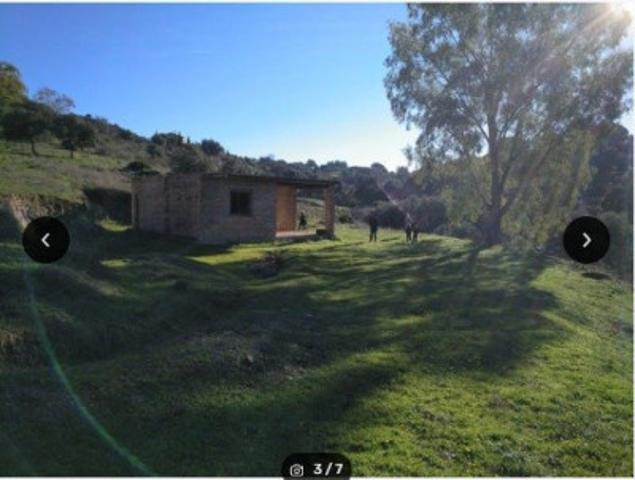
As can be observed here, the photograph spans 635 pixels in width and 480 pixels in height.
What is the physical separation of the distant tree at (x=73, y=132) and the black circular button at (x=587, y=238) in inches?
1586

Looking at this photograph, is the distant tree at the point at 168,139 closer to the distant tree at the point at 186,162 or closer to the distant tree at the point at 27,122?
the distant tree at the point at 186,162

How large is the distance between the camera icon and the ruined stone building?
24.5 metres

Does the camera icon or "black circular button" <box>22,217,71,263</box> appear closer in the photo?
the camera icon

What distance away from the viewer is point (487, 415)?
8336mm

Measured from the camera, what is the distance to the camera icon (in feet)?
11.7

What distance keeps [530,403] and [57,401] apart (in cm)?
668

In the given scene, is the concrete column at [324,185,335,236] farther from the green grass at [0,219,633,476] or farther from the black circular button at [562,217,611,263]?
the black circular button at [562,217,611,263]

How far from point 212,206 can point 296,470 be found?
24.9 meters

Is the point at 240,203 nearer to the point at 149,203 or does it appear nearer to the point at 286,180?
the point at 286,180

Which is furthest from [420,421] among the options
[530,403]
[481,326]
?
[481,326]

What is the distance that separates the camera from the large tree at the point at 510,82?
2878 cm

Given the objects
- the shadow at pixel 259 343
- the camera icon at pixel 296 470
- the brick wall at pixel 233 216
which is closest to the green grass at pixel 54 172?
the brick wall at pixel 233 216

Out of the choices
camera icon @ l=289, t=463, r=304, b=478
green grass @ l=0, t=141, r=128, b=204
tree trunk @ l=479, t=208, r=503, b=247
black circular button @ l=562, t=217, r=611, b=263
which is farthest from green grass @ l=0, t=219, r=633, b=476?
green grass @ l=0, t=141, r=128, b=204

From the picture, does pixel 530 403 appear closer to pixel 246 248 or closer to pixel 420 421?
pixel 420 421
